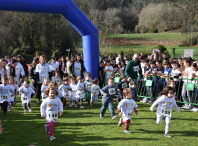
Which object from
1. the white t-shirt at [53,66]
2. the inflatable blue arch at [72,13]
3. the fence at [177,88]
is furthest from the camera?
the white t-shirt at [53,66]

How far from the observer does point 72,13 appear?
1102cm

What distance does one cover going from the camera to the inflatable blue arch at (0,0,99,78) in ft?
32.5

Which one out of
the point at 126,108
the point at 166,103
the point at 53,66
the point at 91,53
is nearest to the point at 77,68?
the point at 91,53

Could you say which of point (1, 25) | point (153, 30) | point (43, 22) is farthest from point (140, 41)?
point (1, 25)

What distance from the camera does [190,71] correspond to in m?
9.41

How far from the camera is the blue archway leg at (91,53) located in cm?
1178

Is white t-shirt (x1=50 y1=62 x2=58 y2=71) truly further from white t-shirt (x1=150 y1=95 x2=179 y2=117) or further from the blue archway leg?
white t-shirt (x1=150 y1=95 x2=179 y2=117)

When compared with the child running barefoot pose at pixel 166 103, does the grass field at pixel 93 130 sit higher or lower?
lower

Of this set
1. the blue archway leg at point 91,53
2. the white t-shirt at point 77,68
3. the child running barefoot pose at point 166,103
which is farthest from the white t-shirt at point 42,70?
the child running barefoot pose at point 166,103

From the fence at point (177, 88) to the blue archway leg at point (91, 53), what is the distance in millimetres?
1328

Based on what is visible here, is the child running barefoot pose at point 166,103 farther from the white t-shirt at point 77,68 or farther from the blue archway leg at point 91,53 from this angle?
the blue archway leg at point 91,53

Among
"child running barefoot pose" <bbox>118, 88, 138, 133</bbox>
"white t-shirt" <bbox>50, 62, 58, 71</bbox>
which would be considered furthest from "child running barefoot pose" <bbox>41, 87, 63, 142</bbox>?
"white t-shirt" <bbox>50, 62, 58, 71</bbox>

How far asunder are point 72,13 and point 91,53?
6.97ft

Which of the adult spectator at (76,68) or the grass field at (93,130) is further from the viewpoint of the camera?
the adult spectator at (76,68)
